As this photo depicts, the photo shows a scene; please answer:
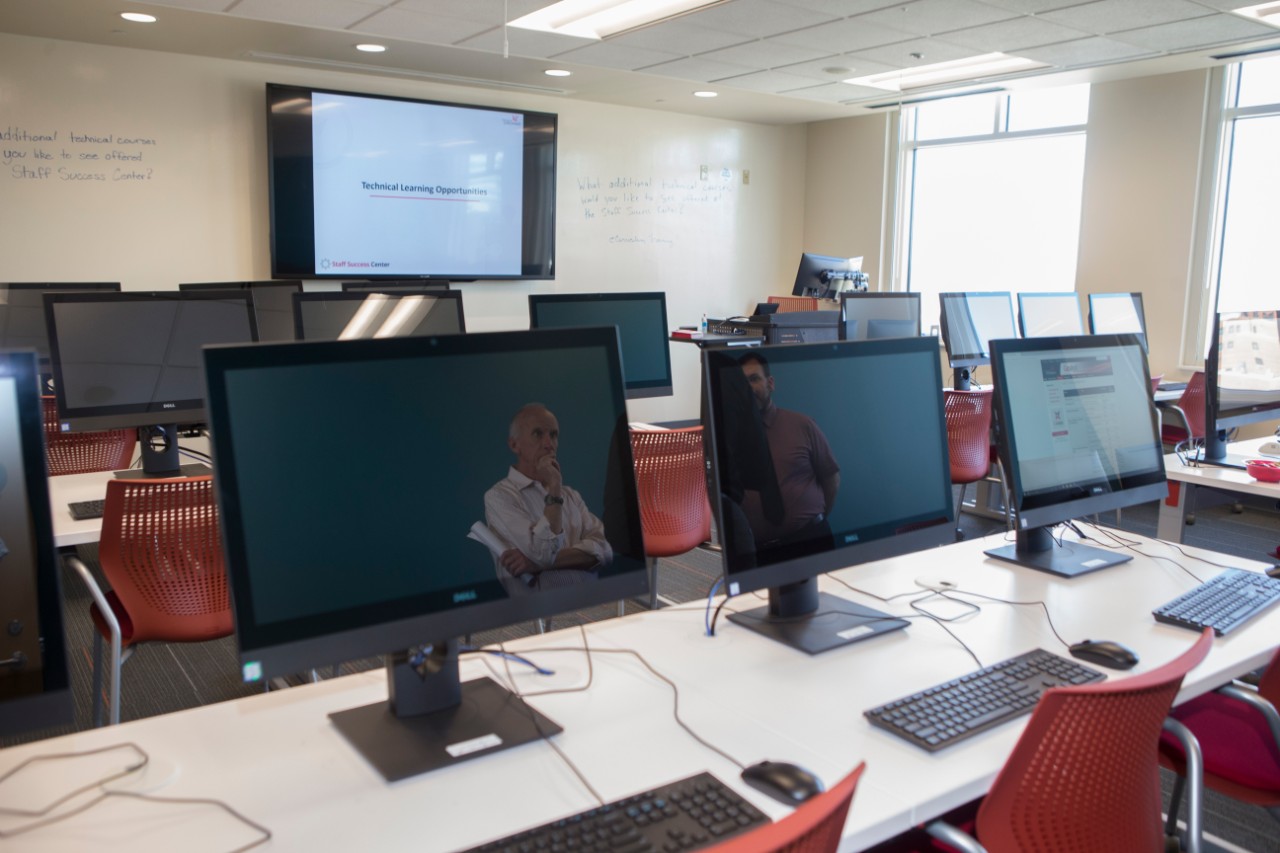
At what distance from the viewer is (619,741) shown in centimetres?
134

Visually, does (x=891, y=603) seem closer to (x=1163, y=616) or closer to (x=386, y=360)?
(x=1163, y=616)

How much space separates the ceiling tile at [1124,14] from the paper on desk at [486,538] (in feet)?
15.3

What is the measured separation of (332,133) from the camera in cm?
636

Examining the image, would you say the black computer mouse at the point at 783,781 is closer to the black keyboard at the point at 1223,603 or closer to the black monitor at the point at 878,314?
the black keyboard at the point at 1223,603

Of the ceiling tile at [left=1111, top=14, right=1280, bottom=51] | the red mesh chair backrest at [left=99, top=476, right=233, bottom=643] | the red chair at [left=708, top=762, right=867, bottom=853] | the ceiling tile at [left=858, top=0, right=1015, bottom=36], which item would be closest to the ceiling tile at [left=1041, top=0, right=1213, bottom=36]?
the ceiling tile at [left=1111, top=14, right=1280, bottom=51]

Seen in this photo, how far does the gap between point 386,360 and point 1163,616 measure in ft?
5.16

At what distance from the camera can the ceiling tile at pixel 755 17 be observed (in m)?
4.86

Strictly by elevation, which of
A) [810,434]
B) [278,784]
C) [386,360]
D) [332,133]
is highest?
[332,133]

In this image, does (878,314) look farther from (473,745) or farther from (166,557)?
(473,745)

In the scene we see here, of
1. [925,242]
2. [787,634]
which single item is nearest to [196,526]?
[787,634]

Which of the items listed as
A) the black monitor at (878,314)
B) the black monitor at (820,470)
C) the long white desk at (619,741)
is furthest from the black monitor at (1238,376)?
the black monitor at (820,470)

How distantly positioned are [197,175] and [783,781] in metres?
6.04

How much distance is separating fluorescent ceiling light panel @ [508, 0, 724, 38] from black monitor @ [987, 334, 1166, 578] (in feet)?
12.0

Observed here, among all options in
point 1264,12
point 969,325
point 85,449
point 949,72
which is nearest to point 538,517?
point 85,449
